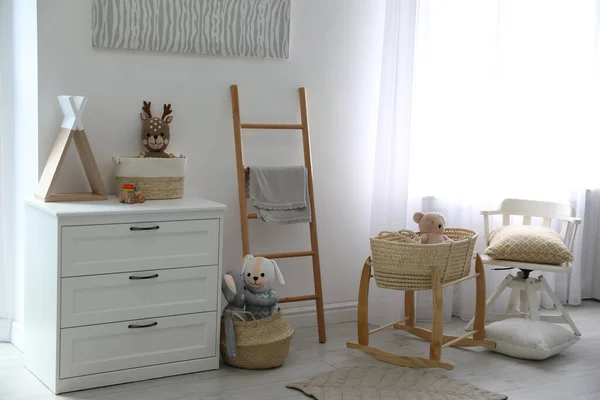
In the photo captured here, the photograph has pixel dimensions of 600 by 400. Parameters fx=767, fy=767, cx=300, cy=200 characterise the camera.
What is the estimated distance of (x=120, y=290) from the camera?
3.02 meters

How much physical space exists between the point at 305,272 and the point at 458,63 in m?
1.39

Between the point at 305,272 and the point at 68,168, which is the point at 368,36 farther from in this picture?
the point at 68,168

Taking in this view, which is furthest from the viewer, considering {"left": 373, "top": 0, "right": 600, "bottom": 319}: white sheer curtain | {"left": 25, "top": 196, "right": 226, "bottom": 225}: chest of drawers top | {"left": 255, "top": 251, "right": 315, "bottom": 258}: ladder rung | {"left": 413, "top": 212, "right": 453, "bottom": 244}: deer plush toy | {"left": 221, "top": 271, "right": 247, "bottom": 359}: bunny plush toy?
{"left": 373, "top": 0, "right": 600, "bottom": 319}: white sheer curtain

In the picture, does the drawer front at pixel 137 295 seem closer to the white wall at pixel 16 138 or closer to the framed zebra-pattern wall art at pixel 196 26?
the white wall at pixel 16 138

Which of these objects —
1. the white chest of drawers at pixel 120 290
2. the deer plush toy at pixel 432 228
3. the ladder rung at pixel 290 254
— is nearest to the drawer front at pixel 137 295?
the white chest of drawers at pixel 120 290

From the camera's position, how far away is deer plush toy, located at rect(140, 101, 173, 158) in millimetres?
3334

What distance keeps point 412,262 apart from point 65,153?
60.1 inches

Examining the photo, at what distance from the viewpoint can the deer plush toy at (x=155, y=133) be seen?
3.33 metres

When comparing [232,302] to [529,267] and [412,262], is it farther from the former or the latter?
[529,267]

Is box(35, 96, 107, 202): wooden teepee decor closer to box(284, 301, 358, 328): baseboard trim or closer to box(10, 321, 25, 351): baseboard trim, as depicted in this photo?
box(10, 321, 25, 351): baseboard trim

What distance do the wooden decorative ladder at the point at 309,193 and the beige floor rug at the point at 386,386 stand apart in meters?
0.53

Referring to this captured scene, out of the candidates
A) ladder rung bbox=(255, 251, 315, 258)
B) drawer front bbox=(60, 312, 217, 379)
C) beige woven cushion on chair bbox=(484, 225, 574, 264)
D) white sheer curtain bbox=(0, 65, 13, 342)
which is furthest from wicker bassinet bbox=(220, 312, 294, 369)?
beige woven cushion on chair bbox=(484, 225, 574, 264)

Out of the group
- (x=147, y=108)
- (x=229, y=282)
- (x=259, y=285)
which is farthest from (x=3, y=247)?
(x=259, y=285)

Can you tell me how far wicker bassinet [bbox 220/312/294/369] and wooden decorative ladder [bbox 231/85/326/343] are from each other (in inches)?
15.8
